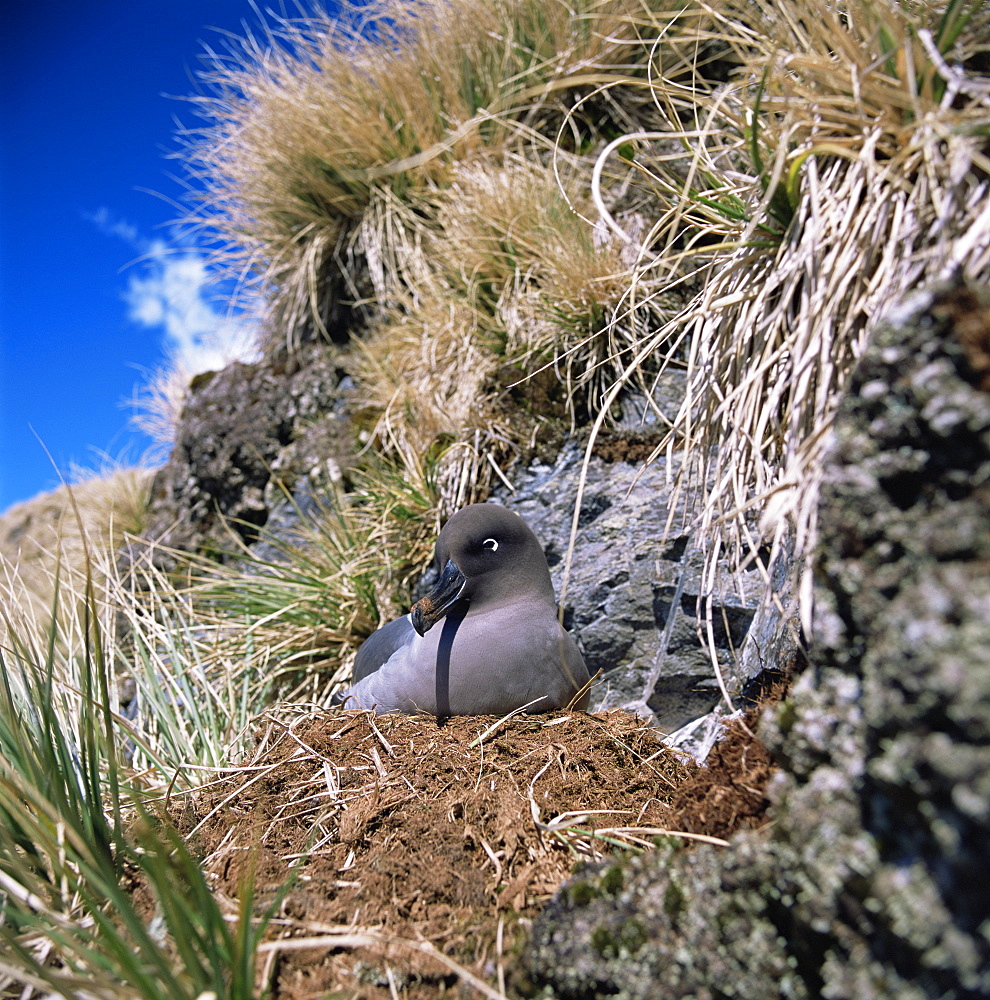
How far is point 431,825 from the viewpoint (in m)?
1.89

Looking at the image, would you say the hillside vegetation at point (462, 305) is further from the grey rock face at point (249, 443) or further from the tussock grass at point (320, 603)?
the grey rock face at point (249, 443)

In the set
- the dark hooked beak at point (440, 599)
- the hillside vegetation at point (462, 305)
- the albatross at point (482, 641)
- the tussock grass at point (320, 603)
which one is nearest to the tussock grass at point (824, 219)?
the hillside vegetation at point (462, 305)

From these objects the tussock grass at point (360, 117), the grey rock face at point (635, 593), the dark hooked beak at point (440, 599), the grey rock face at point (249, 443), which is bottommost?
the grey rock face at point (635, 593)

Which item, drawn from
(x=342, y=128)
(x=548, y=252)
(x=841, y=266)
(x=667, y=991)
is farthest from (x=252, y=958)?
(x=342, y=128)

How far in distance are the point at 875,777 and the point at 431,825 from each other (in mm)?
1221

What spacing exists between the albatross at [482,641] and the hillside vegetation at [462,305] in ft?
2.33

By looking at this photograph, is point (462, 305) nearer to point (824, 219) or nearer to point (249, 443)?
point (249, 443)

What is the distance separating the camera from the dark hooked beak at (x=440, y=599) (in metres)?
2.82

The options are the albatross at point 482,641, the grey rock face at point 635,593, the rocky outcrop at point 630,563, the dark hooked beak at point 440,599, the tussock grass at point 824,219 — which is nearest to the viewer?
the tussock grass at point 824,219

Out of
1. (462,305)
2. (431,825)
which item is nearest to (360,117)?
(462,305)

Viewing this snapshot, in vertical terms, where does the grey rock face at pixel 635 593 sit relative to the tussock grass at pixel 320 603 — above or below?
below

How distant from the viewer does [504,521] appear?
9.79 ft

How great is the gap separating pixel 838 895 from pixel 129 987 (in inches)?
46.5

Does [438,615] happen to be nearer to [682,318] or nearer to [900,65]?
[682,318]
